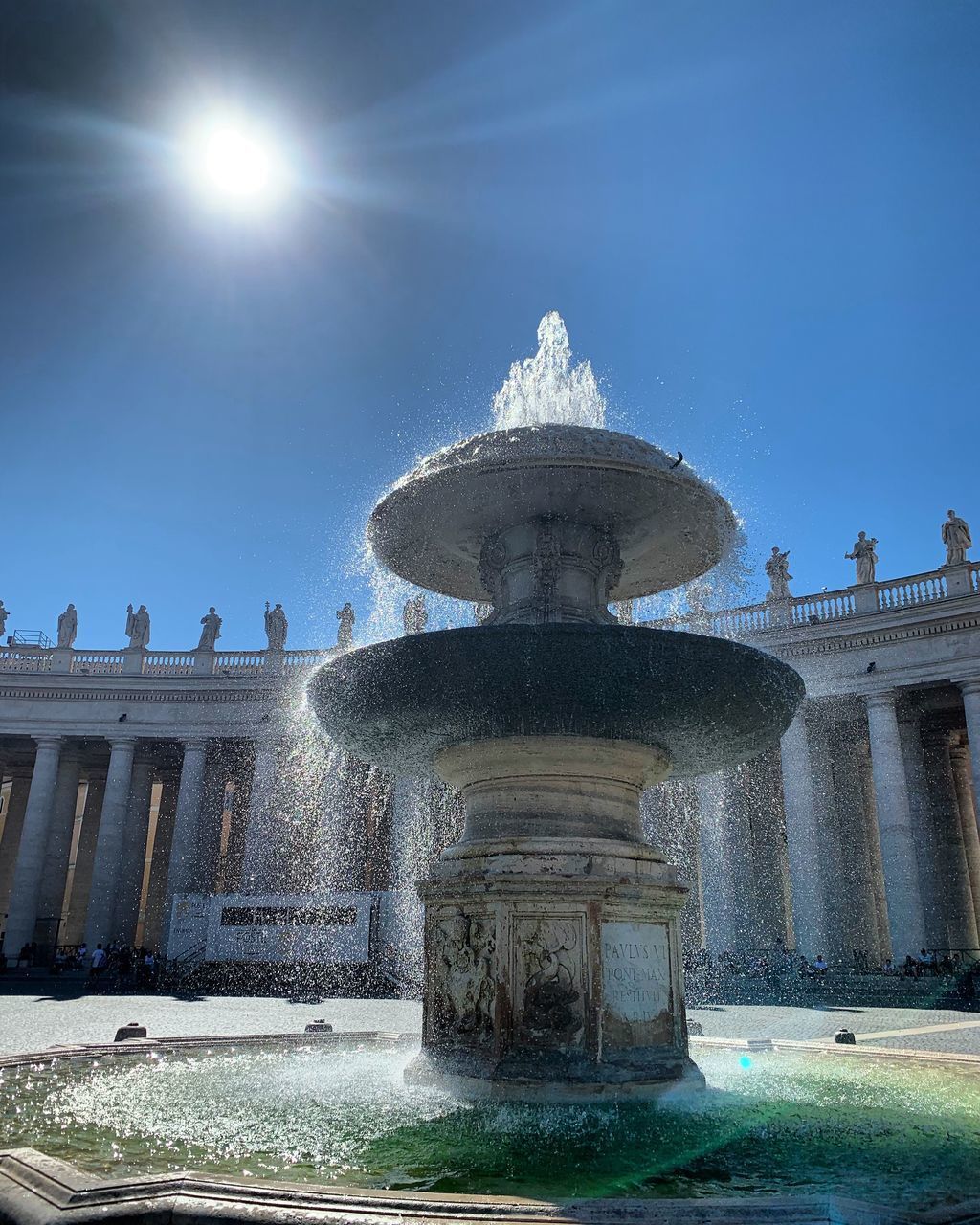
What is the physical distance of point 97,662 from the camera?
41.4 m

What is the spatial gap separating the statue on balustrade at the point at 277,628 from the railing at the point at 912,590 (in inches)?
909

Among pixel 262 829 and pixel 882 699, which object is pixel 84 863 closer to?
pixel 262 829

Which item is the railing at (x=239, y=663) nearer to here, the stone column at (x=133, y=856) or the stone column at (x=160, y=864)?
the stone column at (x=133, y=856)

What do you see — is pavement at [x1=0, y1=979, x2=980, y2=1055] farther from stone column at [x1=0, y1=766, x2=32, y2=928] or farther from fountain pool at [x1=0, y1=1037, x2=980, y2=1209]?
stone column at [x1=0, y1=766, x2=32, y2=928]

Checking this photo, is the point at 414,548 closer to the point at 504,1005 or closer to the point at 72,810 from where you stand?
the point at 504,1005

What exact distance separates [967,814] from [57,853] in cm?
3546

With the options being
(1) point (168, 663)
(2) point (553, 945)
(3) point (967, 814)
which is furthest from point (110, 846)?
(2) point (553, 945)

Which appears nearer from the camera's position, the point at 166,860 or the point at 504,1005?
the point at 504,1005

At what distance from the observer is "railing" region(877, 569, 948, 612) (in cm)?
3017

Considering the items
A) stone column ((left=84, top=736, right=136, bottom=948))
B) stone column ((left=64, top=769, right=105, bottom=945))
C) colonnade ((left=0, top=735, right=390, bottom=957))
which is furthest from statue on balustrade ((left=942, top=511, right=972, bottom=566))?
stone column ((left=64, top=769, right=105, bottom=945))

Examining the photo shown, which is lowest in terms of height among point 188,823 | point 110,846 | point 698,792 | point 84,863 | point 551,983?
point 551,983

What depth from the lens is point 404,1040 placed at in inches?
496

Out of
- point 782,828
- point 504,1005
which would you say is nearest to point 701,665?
point 504,1005

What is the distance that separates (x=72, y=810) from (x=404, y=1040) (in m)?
33.3
